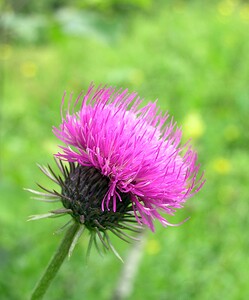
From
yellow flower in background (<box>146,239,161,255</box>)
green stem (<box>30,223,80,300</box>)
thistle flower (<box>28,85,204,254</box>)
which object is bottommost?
yellow flower in background (<box>146,239,161,255</box>)

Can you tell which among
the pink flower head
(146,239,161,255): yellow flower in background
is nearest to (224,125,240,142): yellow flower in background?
(146,239,161,255): yellow flower in background

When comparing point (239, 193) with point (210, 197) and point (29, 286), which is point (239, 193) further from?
point (29, 286)

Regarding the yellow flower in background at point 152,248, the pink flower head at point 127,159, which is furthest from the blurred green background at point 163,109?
the pink flower head at point 127,159

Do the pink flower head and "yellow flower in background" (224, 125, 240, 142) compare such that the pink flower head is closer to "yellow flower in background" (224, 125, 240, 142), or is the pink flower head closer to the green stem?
the green stem

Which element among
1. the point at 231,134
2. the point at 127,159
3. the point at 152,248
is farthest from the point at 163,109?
the point at 127,159

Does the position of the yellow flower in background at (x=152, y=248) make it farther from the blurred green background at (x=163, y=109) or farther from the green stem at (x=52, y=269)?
the green stem at (x=52, y=269)

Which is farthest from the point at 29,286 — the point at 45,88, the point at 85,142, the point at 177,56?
the point at 177,56
